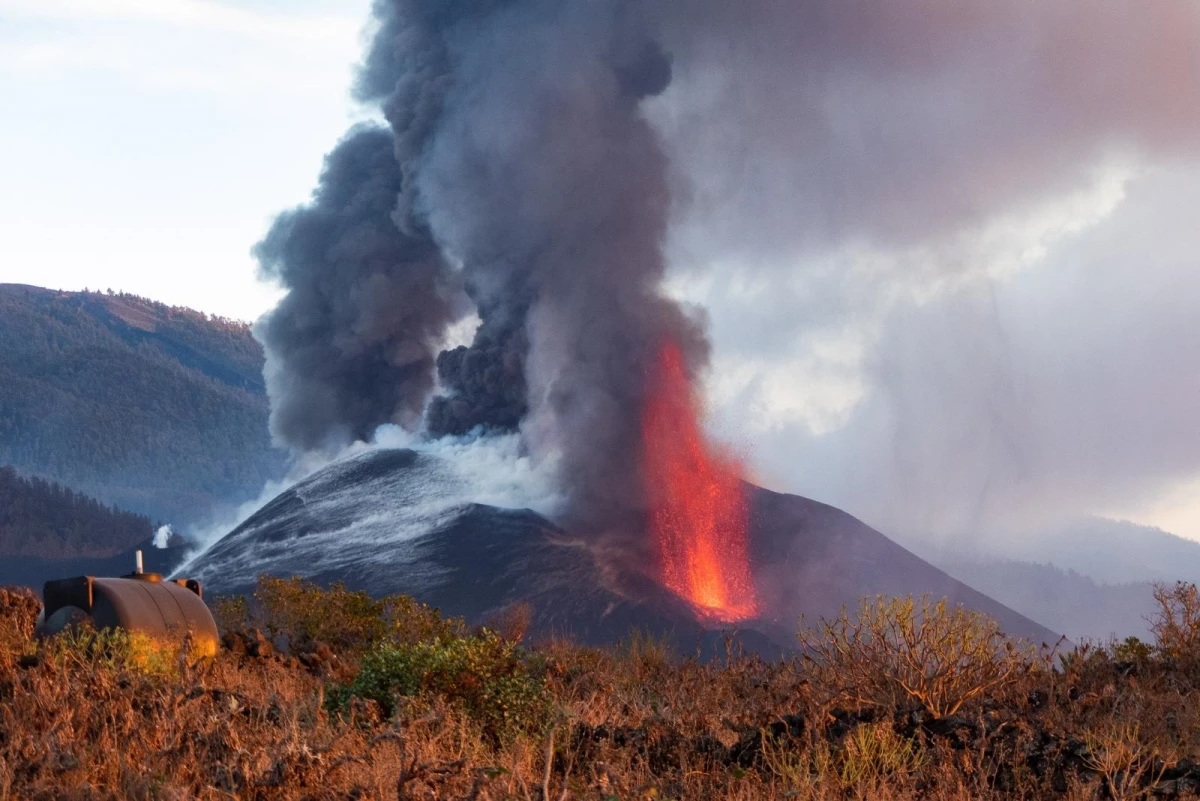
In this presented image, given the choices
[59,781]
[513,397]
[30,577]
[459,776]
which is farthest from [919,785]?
[30,577]

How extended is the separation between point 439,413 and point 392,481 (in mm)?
7328

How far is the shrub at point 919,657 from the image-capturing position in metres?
17.4

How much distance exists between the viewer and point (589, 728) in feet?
51.0

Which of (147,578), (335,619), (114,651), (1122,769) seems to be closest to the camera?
(1122,769)

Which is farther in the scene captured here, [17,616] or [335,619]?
[335,619]

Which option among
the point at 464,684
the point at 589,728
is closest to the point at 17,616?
the point at 464,684

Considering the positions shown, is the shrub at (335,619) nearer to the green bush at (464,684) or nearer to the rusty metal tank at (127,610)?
the rusty metal tank at (127,610)

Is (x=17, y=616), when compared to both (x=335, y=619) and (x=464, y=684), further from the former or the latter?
(x=335, y=619)

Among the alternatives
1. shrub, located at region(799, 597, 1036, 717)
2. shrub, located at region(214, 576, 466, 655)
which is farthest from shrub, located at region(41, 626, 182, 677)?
shrub, located at region(214, 576, 466, 655)

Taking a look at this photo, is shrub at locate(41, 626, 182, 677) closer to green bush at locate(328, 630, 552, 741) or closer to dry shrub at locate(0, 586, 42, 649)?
dry shrub at locate(0, 586, 42, 649)

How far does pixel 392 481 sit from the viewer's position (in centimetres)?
10781

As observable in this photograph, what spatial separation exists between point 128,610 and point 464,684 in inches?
266

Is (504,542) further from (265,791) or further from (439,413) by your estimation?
(265,791)

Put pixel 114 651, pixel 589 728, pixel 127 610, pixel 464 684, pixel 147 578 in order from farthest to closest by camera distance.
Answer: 1. pixel 147 578
2. pixel 127 610
3. pixel 464 684
4. pixel 114 651
5. pixel 589 728
